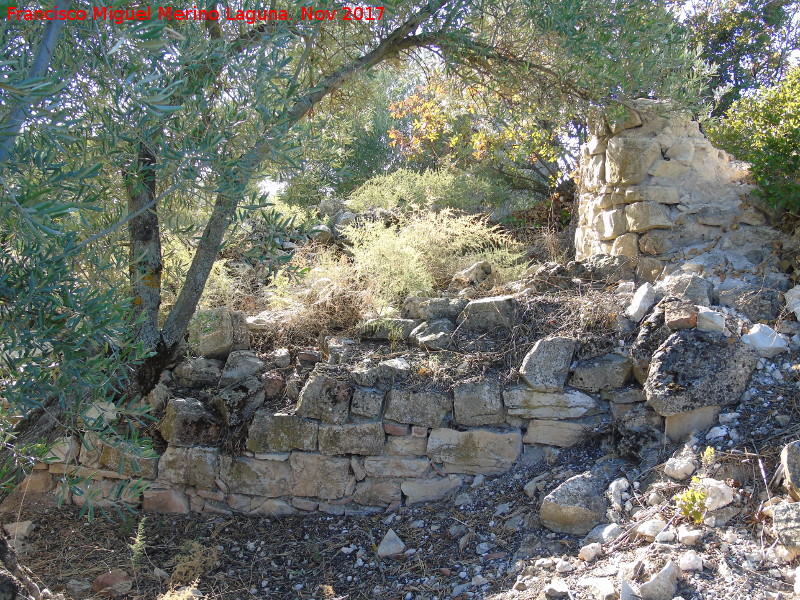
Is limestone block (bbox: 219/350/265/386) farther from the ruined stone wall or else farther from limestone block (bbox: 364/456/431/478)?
the ruined stone wall

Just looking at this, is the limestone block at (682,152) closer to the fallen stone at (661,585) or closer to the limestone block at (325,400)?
the limestone block at (325,400)

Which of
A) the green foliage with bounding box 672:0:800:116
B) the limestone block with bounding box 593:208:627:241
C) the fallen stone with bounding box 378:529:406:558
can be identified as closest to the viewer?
the fallen stone with bounding box 378:529:406:558

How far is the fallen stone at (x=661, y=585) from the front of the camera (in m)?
2.74

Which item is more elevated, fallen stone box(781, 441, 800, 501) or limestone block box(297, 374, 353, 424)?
limestone block box(297, 374, 353, 424)

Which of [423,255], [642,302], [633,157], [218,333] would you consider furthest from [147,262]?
[633,157]

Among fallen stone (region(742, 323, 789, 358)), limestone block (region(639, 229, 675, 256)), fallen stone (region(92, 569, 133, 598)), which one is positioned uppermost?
limestone block (region(639, 229, 675, 256))

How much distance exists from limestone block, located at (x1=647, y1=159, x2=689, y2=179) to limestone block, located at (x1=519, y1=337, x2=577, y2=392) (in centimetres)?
166

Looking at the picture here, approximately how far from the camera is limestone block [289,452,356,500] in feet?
14.4

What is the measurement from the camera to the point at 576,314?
4.59 meters

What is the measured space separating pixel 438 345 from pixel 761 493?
2.22m

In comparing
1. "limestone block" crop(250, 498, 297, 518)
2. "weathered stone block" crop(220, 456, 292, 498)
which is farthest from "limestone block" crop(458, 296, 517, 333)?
"limestone block" crop(250, 498, 297, 518)

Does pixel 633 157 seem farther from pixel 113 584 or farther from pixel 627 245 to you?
pixel 113 584

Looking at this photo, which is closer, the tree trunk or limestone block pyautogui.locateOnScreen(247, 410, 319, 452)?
the tree trunk

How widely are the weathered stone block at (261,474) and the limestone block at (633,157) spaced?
3366 mm
